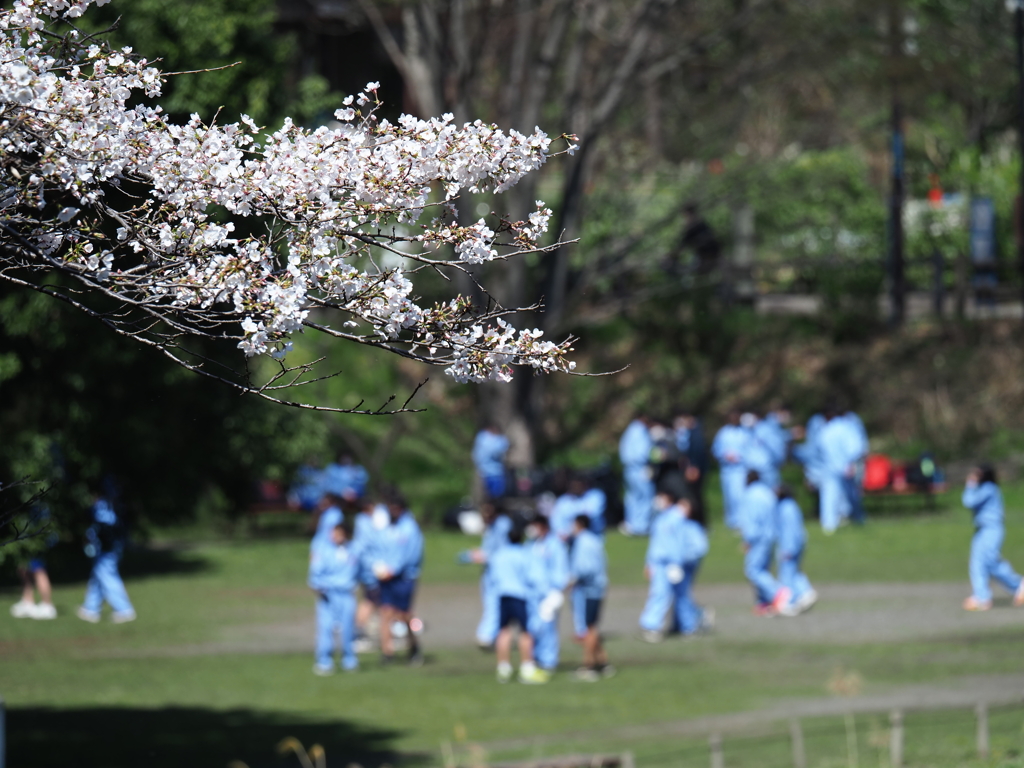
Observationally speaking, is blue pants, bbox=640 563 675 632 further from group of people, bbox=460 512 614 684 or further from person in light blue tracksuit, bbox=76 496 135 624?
person in light blue tracksuit, bbox=76 496 135 624

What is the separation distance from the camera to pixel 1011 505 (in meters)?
26.0

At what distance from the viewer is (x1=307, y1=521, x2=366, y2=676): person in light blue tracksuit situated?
50.8 feet

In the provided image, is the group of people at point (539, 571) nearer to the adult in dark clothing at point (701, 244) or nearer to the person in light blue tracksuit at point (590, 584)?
the person in light blue tracksuit at point (590, 584)

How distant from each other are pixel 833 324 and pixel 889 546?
11.5 m

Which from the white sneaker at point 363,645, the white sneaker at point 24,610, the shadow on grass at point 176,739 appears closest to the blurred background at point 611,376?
the shadow on grass at point 176,739

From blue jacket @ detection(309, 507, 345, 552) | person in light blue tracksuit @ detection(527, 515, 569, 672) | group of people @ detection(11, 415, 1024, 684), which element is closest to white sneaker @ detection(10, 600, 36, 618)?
group of people @ detection(11, 415, 1024, 684)

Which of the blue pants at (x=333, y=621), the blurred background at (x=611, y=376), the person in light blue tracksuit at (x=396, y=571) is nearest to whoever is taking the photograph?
the blurred background at (x=611, y=376)

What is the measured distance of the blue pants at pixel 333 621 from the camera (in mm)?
15461

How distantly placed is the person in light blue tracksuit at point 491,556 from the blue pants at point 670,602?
1.65 m

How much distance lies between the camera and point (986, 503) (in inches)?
669

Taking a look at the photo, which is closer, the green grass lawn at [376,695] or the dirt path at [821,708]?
the green grass lawn at [376,695]

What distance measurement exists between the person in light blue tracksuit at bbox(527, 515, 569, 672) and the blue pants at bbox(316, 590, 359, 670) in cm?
182

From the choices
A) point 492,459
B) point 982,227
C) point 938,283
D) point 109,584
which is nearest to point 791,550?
point 109,584

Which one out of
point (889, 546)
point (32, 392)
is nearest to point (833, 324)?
point (889, 546)
